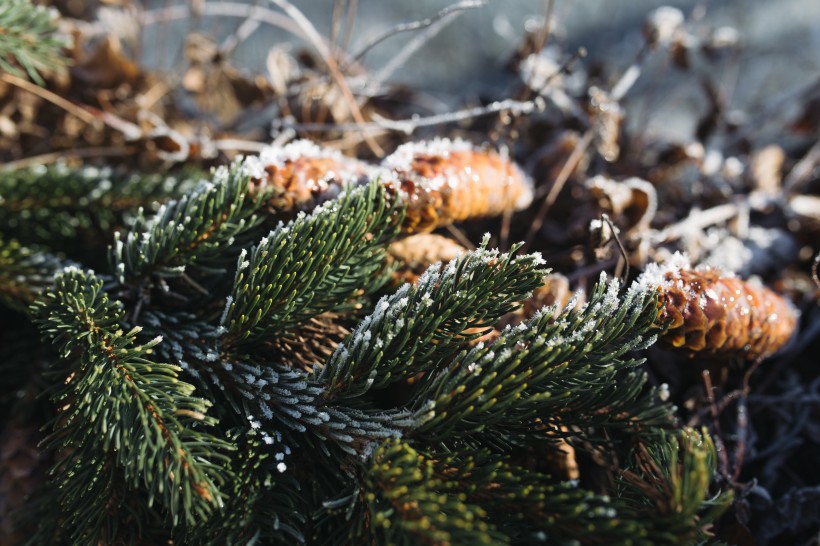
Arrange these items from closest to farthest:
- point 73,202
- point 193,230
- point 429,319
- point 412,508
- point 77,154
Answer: point 412,508 < point 429,319 < point 193,230 < point 73,202 < point 77,154

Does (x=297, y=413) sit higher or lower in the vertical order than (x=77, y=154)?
lower

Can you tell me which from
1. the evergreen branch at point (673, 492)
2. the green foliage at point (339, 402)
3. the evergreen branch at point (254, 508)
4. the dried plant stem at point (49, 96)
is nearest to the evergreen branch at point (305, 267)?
the green foliage at point (339, 402)

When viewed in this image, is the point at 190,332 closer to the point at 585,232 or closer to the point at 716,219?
the point at 585,232

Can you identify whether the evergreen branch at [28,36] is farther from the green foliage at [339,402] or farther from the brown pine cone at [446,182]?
the brown pine cone at [446,182]

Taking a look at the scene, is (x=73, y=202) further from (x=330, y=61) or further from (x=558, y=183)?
(x=558, y=183)

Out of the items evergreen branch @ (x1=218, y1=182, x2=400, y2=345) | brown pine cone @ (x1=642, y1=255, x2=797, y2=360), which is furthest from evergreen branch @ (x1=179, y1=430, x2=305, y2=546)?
brown pine cone @ (x1=642, y1=255, x2=797, y2=360)

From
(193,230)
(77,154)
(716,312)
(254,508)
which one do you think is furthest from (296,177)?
(77,154)
